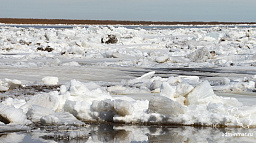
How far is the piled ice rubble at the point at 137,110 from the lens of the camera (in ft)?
16.5

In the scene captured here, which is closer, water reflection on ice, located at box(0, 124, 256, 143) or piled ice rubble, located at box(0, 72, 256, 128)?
water reflection on ice, located at box(0, 124, 256, 143)

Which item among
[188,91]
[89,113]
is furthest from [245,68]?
[89,113]

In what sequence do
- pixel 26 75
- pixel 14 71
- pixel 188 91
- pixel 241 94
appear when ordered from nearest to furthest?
pixel 188 91 → pixel 241 94 → pixel 26 75 → pixel 14 71

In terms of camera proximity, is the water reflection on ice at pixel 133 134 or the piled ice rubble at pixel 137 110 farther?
the piled ice rubble at pixel 137 110

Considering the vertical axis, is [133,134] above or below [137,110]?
below

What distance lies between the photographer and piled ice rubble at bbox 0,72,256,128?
5.02 m

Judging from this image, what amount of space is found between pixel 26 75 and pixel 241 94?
4.64 m

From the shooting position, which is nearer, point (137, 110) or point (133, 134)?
point (133, 134)

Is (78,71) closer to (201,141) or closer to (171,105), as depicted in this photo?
(171,105)

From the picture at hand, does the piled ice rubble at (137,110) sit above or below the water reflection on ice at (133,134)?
above

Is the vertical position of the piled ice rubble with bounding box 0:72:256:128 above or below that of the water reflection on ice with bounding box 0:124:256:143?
above

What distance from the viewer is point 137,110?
5.34 metres

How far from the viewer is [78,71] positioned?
11.0 m

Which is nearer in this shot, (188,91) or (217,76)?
(188,91)
